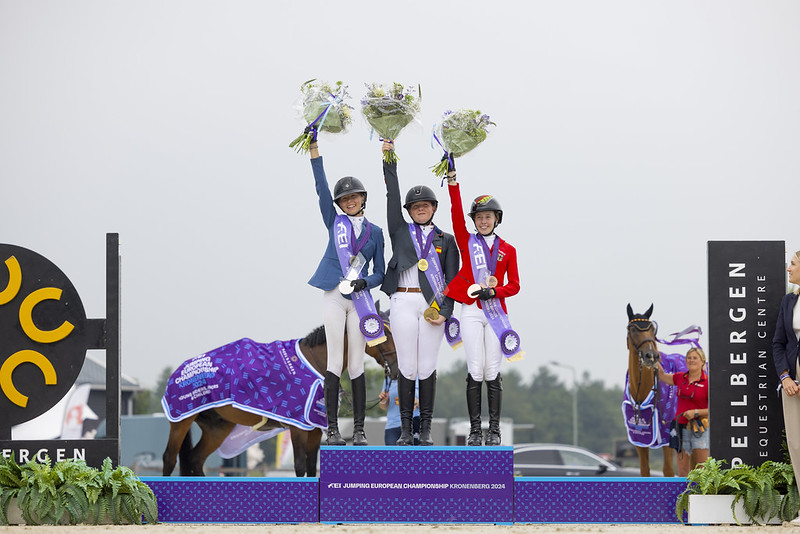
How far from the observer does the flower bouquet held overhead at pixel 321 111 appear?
8211 mm

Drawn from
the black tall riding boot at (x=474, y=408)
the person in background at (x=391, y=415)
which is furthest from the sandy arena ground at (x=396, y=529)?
the person in background at (x=391, y=415)

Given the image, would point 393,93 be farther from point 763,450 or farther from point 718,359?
point 763,450

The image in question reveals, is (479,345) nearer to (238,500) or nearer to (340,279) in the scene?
(340,279)

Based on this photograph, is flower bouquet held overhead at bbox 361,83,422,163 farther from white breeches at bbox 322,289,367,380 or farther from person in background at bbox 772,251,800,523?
person in background at bbox 772,251,800,523

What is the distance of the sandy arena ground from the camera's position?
276 inches

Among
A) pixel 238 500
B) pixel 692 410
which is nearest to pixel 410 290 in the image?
pixel 238 500

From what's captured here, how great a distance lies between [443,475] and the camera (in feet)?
25.0

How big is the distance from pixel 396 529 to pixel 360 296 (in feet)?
6.51

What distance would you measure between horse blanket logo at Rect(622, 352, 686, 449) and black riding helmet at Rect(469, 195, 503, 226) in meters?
3.43

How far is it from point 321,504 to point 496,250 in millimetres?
2556

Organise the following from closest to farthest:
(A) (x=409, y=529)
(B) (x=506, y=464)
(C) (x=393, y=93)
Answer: (A) (x=409, y=529), (B) (x=506, y=464), (C) (x=393, y=93)

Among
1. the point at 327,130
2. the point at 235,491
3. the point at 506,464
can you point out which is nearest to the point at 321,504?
the point at 235,491

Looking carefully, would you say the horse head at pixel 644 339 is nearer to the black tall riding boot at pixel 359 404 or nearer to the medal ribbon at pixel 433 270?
the medal ribbon at pixel 433 270

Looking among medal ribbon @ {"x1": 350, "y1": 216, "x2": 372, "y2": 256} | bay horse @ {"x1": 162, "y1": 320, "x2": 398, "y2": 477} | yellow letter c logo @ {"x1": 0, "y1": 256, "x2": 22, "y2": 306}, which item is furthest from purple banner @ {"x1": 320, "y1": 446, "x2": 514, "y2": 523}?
bay horse @ {"x1": 162, "y1": 320, "x2": 398, "y2": 477}
